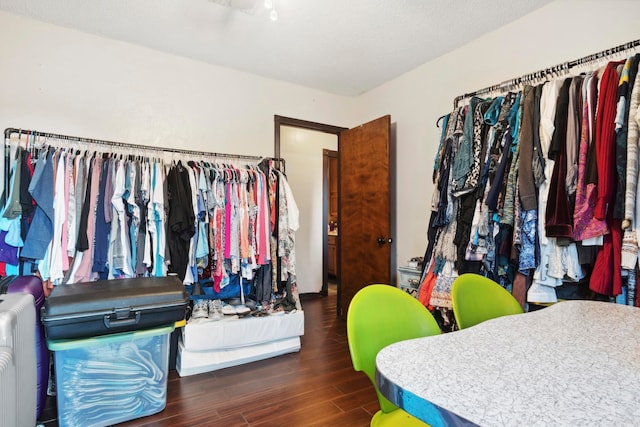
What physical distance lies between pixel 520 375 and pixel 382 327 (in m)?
0.50

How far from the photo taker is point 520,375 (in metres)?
0.75

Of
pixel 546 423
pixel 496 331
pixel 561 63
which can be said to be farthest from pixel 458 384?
pixel 561 63

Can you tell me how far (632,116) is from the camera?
5.34 feet

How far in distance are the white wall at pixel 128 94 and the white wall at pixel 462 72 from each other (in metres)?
1.20

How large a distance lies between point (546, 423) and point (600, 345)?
1.78 feet

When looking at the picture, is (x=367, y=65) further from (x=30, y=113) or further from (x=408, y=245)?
(x=30, y=113)

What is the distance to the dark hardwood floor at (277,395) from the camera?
1946 mm

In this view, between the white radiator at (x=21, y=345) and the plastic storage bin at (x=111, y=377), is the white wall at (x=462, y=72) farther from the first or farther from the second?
the white radiator at (x=21, y=345)

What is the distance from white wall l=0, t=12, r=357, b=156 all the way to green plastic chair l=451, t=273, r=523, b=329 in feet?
8.72

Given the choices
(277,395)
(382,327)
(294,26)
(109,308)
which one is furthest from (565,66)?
(109,308)

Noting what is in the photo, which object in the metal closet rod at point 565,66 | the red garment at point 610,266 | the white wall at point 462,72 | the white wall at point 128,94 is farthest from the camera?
the white wall at point 128,94

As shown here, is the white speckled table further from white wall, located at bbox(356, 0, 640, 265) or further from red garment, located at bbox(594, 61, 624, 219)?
white wall, located at bbox(356, 0, 640, 265)

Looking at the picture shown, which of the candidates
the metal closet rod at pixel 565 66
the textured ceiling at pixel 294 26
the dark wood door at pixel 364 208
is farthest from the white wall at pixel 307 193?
the metal closet rod at pixel 565 66

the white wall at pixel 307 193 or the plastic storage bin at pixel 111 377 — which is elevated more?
the white wall at pixel 307 193
